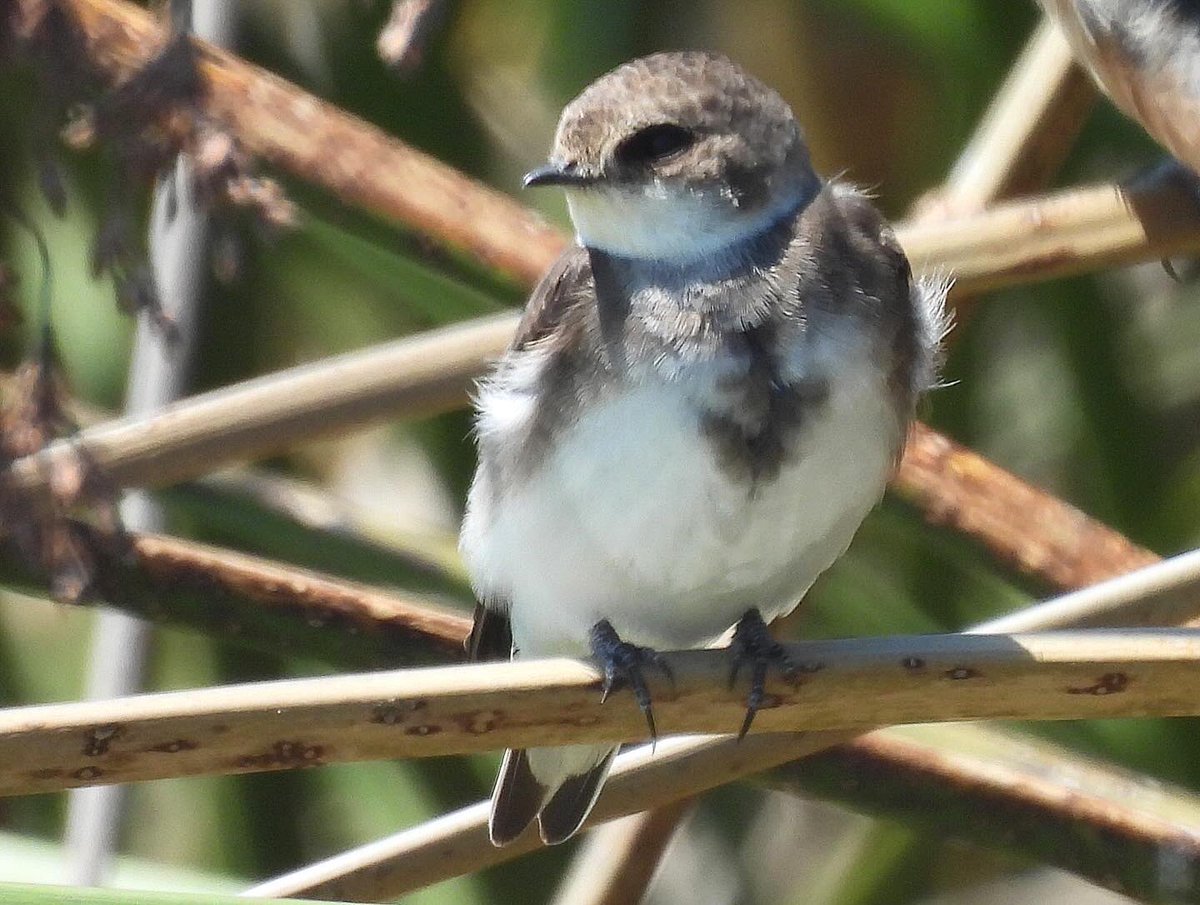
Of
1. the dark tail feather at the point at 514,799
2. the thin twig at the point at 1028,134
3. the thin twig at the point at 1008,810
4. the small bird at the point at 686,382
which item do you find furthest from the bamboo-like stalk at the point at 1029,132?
the dark tail feather at the point at 514,799

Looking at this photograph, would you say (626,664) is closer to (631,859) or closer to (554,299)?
(554,299)

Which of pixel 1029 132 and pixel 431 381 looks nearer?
pixel 431 381

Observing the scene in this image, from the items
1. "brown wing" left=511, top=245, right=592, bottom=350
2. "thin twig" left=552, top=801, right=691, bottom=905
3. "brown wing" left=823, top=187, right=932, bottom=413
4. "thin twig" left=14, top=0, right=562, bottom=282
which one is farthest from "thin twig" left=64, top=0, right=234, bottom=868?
"brown wing" left=823, top=187, right=932, bottom=413

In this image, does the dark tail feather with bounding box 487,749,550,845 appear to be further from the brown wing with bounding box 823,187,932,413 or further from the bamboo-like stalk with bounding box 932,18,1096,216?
the bamboo-like stalk with bounding box 932,18,1096,216

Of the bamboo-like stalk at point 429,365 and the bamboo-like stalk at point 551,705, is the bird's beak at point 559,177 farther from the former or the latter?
the bamboo-like stalk at point 551,705

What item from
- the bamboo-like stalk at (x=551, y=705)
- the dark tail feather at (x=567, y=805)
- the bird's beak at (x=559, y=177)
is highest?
the bird's beak at (x=559, y=177)

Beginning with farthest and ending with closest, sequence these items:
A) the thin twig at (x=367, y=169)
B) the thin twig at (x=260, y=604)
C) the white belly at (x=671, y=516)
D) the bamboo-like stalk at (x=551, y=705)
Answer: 1. the thin twig at (x=367, y=169)
2. the thin twig at (x=260, y=604)
3. the white belly at (x=671, y=516)
4. the bamboo-like stalk at (x=551, y=705)

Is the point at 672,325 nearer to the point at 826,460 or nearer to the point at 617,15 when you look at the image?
the point at 826,460

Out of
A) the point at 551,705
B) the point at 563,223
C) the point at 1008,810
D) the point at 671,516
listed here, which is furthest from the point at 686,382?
the point at 563,223
